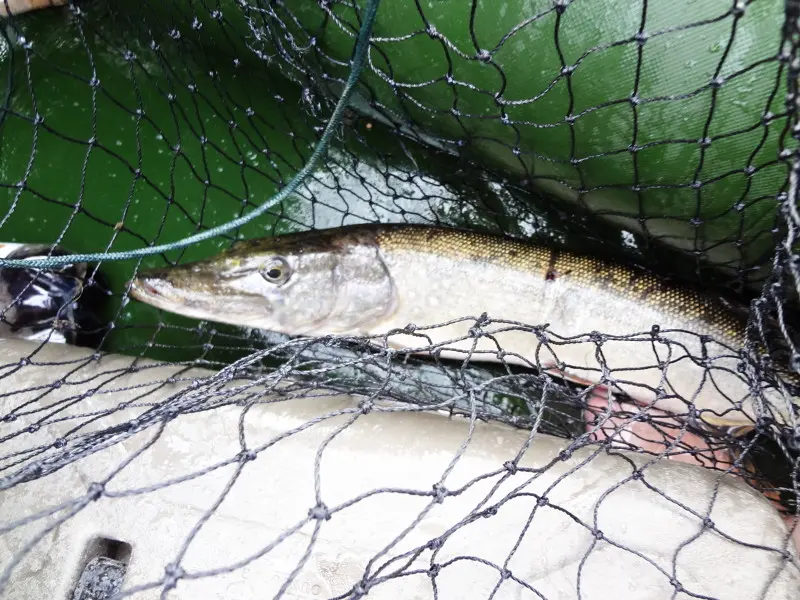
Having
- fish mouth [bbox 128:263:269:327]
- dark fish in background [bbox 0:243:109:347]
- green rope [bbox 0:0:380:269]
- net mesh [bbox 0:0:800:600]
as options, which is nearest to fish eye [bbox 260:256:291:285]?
fish mouth [bbox 128:263:269:327]

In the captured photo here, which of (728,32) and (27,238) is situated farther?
(27,238)

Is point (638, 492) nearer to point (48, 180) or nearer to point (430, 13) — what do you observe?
point (430, 13)

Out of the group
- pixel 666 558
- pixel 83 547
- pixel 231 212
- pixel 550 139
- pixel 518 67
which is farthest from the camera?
pixel 231 212

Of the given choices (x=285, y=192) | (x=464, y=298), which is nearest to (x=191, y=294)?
(x=285, y=192)

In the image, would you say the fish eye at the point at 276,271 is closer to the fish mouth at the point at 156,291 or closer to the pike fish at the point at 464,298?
the pike fish at the point at 464,298

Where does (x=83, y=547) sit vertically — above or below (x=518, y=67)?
below

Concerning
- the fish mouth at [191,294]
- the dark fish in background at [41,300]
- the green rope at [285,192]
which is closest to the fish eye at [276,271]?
the fish mouth at [191,294]

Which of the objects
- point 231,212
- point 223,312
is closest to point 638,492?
point 223,312

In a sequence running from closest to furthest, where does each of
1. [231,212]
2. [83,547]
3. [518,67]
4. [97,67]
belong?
[83,547] < [518,67] < [231,212] < [97,67]

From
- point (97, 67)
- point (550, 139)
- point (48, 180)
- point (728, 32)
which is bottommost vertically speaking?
point (48, 180)
